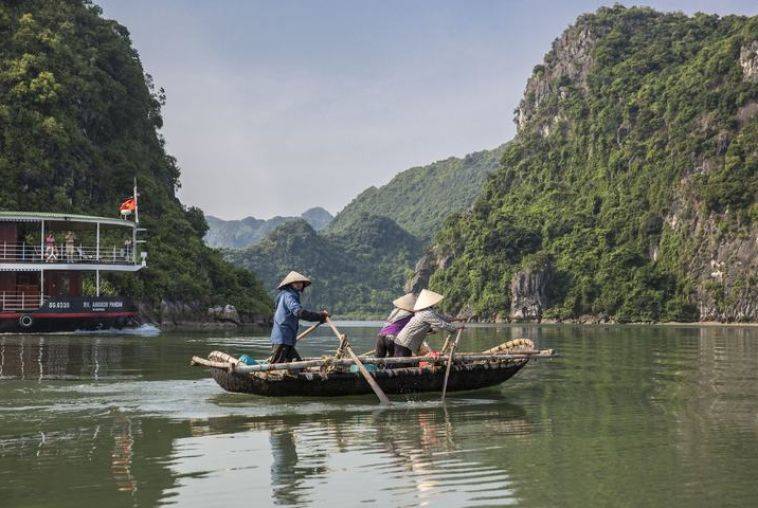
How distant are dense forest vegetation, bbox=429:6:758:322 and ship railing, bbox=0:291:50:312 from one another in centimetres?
8025

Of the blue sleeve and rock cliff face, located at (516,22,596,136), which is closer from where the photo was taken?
the blue sleeve

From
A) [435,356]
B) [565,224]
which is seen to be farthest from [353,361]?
[565,224]

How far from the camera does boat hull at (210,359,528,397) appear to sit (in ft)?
50.3

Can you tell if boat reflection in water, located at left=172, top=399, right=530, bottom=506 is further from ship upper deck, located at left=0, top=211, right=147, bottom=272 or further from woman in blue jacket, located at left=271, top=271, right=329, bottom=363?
ship upper deck, located at left=0, top=211, right=147, bottom=272

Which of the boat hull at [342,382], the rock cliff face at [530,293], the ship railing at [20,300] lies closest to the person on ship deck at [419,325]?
the boat hull at [342,382]

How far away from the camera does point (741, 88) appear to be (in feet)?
379

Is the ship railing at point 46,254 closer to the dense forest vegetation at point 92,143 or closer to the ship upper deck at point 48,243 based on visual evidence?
the ship upper deck at point 48,243

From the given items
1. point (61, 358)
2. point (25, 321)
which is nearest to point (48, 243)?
point (25, 321)

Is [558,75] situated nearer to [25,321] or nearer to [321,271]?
[321,271]

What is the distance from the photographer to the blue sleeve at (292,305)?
15.8 meters

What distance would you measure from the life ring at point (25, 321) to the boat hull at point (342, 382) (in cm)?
2865

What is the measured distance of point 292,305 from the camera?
15867mm

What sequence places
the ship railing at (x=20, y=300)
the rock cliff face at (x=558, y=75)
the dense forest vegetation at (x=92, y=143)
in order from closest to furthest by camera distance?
the ship railing at (x=20, y=300) < the dense forest vegetation at (x=92, y=143) < the rock cliff face at (x=558, y=75)

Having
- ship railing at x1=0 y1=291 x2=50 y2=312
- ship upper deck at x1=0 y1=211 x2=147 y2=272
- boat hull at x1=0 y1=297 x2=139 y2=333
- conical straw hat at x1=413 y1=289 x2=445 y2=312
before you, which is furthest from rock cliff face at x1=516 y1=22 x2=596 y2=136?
conical straw hat at x1=413 y1=289 x2=445 y2=312
